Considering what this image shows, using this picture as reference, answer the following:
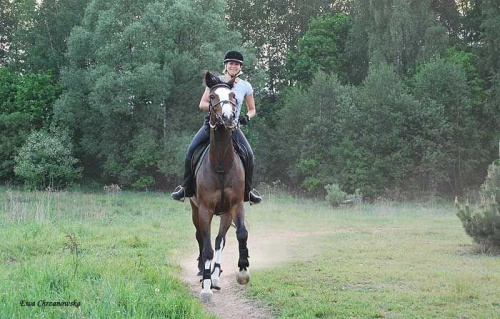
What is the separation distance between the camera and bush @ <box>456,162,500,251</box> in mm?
11750

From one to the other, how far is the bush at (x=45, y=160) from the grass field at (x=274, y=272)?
1761 centimetres

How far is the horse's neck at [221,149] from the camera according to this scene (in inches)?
293

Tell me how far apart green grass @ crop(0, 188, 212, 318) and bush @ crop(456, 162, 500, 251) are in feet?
23.4

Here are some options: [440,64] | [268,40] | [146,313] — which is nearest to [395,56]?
[440,64]

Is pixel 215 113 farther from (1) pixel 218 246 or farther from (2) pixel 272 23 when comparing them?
(2) pixel 272 23

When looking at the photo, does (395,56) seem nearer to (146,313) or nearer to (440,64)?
(440,64)

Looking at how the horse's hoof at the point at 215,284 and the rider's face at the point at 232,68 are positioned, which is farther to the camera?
the rider's face at the point at 232,68

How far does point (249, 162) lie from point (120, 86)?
26334mm

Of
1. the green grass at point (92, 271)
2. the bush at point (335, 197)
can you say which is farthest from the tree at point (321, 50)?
the green grass at point (92, 271)

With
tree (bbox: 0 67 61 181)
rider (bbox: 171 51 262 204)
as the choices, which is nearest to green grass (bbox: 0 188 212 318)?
rider (bbox: 171 51 262 204)

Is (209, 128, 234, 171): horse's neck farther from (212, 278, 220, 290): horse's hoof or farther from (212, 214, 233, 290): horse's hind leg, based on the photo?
(212, 278, 220, 290): horse's hoof

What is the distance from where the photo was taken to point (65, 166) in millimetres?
34438

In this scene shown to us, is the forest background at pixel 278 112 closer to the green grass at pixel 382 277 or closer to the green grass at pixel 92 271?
the green grass at pixel 382 277

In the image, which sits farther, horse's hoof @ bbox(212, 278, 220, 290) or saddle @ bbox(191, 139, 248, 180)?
saddle @ bbox(191, 139, 248, 180)
